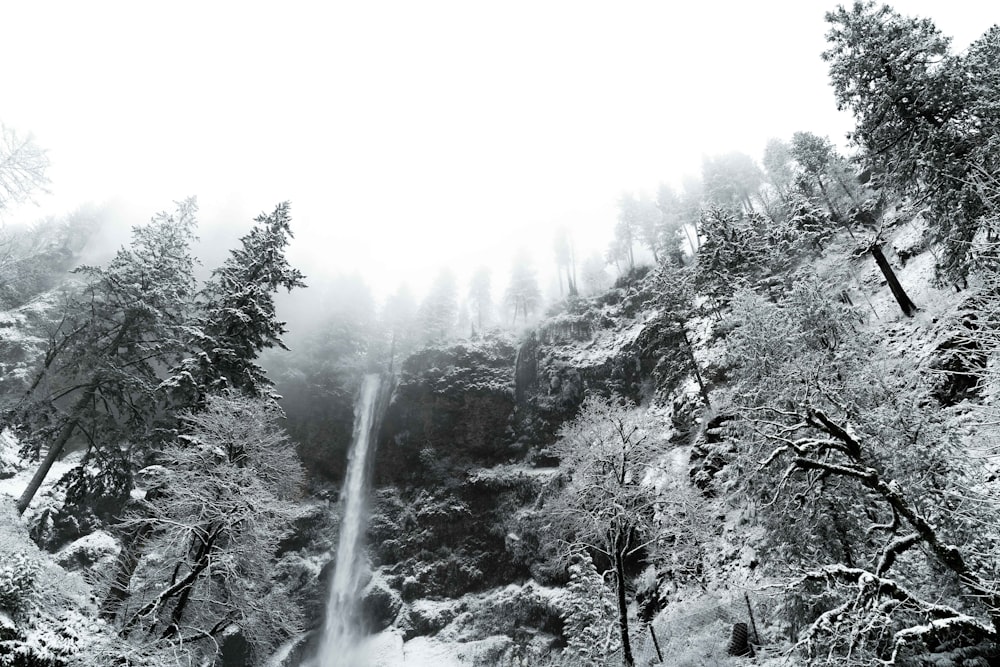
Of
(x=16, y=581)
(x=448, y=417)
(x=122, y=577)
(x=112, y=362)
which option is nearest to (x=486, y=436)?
(x=448, y=417)

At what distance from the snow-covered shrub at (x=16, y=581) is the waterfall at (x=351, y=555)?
84.6 ft

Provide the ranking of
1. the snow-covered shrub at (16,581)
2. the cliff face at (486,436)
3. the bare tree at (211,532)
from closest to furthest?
the snow-covered shrub at (16,581) < the bare tree at (211,532) < the cliff face at (486,436)

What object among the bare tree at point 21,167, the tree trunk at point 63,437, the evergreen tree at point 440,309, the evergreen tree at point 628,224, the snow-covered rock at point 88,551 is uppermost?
the evergreen tree at point 628,224

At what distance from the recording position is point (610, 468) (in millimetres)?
19203

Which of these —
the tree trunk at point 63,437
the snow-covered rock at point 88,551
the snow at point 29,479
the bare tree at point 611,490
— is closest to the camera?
the tree trunk at point 63,437

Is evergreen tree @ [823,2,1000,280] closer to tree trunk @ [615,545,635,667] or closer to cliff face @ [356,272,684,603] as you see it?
tree trunk @ [615,545,635,667]

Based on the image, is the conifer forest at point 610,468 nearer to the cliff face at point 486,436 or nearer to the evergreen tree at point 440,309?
the cliff face at point 486,436

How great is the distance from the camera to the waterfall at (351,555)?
104 ft

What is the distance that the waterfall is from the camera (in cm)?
3170

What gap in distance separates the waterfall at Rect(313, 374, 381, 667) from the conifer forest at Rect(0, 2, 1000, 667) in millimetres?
210

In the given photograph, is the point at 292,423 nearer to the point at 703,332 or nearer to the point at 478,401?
the point at 478,401

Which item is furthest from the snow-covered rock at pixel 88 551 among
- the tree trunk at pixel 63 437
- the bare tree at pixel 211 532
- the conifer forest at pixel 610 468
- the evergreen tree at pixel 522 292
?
the evergreen tree at pixel 522 292

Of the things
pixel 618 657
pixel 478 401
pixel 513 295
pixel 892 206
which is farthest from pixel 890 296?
pixel 513 295

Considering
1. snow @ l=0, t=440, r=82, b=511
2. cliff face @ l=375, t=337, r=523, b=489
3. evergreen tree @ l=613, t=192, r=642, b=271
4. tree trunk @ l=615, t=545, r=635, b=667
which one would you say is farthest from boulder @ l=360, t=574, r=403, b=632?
evergreen tree @ l=613, t=192, r=642, b=271
